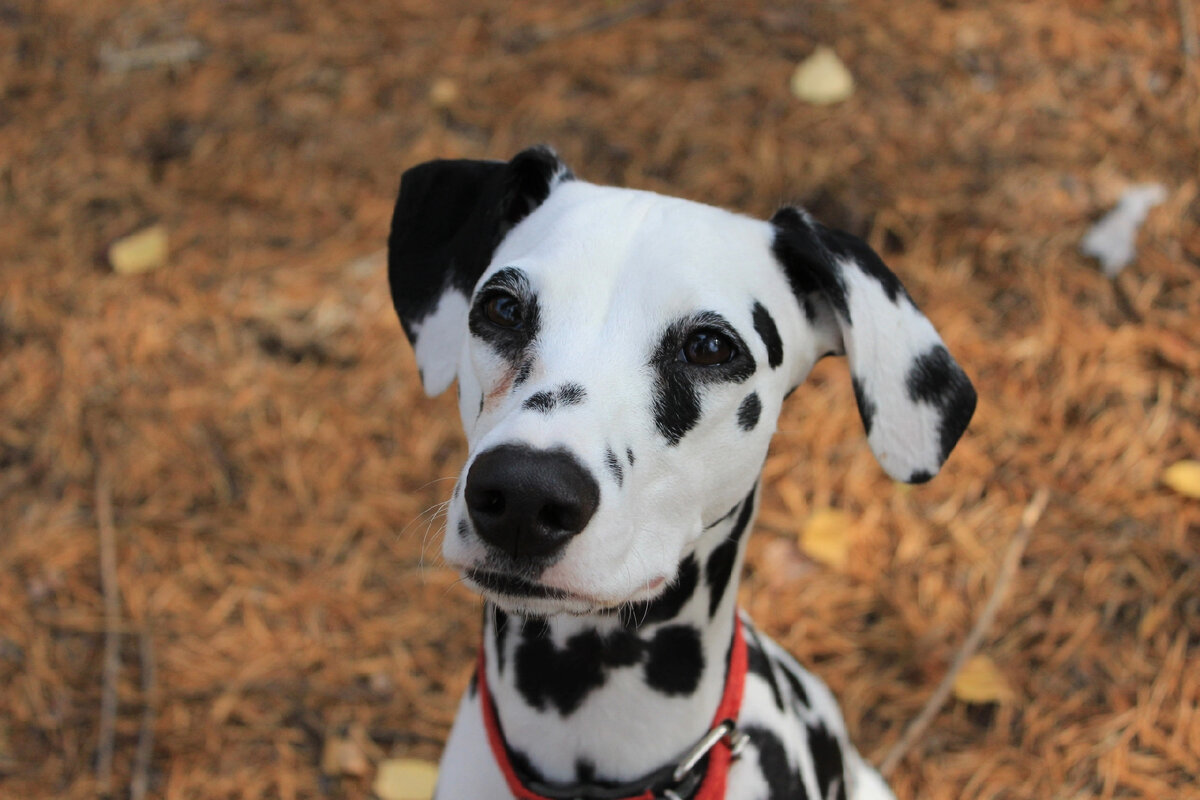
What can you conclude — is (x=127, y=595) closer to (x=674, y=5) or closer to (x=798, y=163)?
(x=798, y=163)

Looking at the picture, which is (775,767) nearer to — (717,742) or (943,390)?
(717,742)

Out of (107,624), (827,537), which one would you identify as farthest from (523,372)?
(107,624)

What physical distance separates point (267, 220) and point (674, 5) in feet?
8.00

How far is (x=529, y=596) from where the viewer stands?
1828 millimetres

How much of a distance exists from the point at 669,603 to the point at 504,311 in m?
0.75

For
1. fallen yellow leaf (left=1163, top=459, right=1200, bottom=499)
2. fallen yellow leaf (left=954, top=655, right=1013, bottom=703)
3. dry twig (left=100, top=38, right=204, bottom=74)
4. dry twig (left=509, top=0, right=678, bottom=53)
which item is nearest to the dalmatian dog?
fallen yellow leaf (left=954, top=655, right=1013, bottom=703)

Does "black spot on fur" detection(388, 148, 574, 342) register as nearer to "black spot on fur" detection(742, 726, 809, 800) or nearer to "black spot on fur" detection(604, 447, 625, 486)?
"black spot on fur" detection(604, 447, 625, 486)

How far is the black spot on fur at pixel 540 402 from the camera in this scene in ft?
5.90

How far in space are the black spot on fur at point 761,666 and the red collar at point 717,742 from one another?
124mm

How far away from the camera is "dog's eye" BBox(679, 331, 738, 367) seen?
6.58 ft

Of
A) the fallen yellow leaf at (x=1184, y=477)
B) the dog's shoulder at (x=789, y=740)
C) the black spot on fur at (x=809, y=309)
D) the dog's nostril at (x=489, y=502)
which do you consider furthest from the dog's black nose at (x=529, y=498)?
the fallen yellow leaf at (x=1184, y=477)

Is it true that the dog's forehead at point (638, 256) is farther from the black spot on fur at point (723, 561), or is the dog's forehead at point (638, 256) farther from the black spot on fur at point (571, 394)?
the black spot on fur at point (723, 561)

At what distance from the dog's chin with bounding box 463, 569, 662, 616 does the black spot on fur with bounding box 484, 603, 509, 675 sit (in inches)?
17.9

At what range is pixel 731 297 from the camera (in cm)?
207
